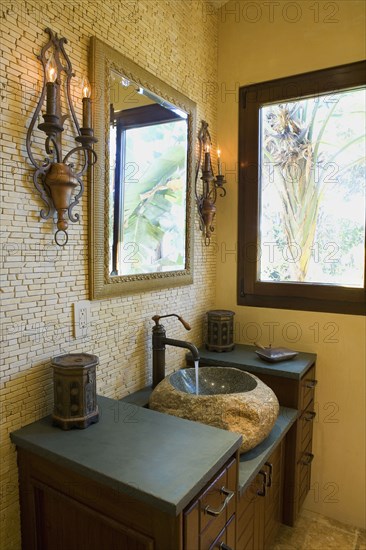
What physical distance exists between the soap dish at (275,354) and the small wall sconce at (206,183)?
728mm

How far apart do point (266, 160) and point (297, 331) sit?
1002 mm

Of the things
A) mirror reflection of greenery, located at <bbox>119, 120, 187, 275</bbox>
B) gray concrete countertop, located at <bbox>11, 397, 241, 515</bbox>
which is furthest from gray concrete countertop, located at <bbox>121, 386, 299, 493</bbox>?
mirror reflection of greenery, located at <bbox>119, 120, 187, 275</bbox>

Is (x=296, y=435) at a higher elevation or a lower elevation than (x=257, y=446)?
lower

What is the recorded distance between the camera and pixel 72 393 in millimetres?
1140

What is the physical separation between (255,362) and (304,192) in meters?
0.97

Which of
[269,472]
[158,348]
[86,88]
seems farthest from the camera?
[158,348]

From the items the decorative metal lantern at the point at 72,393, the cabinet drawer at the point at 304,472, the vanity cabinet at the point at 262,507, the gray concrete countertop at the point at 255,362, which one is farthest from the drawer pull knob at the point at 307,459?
the decorative metal lantern at the point at 72,393

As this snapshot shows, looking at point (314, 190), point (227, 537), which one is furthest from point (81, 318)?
point (314, 190)

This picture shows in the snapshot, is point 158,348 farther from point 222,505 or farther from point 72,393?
point 222,505

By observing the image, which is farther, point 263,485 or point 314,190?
point 314,190

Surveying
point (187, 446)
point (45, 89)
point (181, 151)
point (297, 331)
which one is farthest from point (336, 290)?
point (45, 89)

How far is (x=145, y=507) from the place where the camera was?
90cm

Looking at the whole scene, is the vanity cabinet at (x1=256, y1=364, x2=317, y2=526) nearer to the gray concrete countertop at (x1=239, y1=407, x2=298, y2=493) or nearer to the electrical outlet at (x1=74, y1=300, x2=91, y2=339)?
the gray concrete countertop at (x1=239, y1=407, x2=298, y2=493)

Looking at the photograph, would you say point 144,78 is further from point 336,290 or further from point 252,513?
point 252,513
